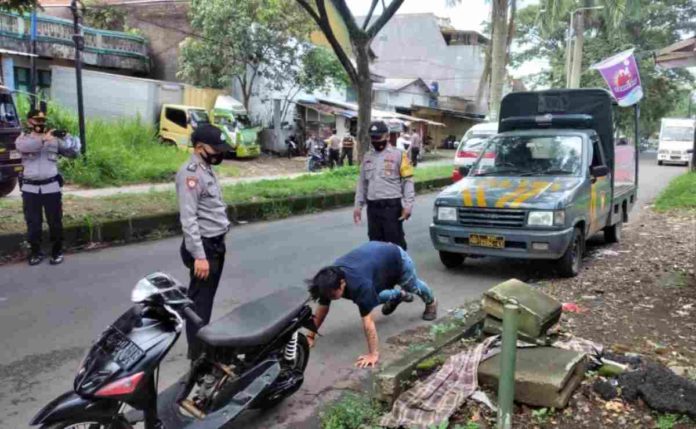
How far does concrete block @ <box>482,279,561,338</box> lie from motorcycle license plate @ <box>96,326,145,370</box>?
2612 mm

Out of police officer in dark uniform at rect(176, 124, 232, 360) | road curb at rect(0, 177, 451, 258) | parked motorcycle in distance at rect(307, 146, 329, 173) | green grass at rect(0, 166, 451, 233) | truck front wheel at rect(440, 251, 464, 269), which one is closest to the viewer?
police officer in dark uniform at rect(176, 124, 232, 360)

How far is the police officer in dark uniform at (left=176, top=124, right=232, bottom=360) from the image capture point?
13.6ft

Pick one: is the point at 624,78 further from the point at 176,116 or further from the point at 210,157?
the point at 176,116

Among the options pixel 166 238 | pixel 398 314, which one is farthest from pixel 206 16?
pixel 398 314

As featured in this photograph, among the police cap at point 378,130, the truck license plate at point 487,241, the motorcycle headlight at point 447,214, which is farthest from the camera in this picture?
the motorcycle headlight at point 447,214

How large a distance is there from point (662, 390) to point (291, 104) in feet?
95.7

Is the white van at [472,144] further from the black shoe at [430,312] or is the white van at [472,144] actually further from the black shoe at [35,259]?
the black shoe at [35,259]

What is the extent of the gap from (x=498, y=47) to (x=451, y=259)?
1273 cm

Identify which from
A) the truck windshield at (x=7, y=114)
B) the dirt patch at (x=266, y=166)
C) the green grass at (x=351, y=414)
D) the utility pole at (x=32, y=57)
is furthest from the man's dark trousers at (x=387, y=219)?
the utility pole at (x=32, y=57)

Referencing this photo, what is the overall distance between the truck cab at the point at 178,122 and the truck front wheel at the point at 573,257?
18.8 m

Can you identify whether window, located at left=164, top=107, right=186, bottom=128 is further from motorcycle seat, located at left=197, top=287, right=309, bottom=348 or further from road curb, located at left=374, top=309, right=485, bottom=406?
motorcycle seat, located at left=197, top=287, right=309, bottom=348

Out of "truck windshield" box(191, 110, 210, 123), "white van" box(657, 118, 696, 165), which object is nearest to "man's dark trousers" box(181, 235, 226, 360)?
"truck windshield" box(191, 110, 210, 123)

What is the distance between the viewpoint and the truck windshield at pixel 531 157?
7820 mm

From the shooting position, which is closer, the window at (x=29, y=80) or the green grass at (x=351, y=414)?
the green grass at (x=351, y=414)
